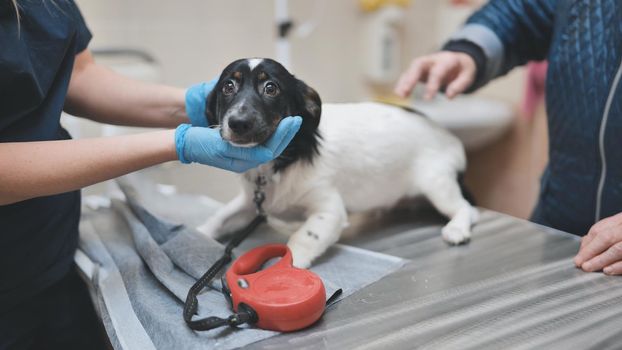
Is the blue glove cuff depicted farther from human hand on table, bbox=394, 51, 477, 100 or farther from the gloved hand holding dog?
human hand on table, bbox=394, 51, 477, 100

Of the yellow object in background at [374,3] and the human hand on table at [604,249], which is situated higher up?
the yellow object in background at [374,3]

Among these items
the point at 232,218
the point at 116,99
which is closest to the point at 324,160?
the point at 232,218

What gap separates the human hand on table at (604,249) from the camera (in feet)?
3.04

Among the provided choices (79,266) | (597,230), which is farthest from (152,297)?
(597,230)

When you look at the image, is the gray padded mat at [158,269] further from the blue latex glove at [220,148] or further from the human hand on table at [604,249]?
the human hand on table at [604,249]

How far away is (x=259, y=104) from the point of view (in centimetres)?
92

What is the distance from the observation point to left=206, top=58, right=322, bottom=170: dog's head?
0.85 metres

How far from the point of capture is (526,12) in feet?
4.35

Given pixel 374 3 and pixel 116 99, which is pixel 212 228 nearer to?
pixel 116 99

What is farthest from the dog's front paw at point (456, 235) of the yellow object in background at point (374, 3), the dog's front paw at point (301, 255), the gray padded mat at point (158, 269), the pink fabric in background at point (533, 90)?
the yellow object in background at point (374, 3)

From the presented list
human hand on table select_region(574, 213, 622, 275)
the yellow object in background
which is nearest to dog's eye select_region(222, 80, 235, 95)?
human hand on table select_region(574, 213, 622, 275)

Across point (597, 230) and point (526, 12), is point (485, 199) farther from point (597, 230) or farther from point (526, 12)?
point (597, 230)

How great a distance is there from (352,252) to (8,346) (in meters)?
0.65

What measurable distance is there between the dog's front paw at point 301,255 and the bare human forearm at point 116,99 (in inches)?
14.1
